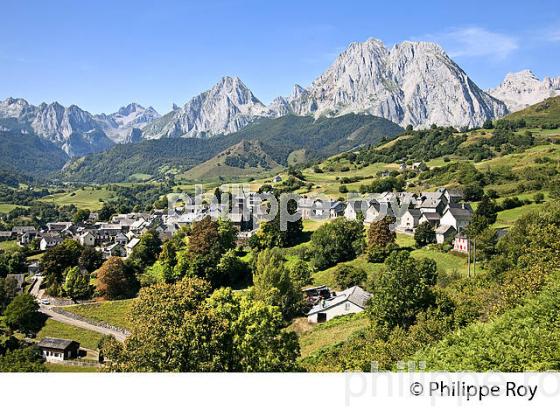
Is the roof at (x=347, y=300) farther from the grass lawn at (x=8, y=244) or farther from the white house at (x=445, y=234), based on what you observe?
the grass lawn at (x=8, y=244)

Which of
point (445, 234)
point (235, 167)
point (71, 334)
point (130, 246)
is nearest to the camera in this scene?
point (71, 334)

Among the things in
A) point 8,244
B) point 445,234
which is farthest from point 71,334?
point 8,244

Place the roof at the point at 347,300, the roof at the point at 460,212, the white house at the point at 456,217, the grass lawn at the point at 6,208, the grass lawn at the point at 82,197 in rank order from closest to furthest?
the roof at the point at 347,300 → the white house at the point at 456,217 → the roof at the point at 460,212 → the grass lawn at the point at 6,208 → the grass lawn at the point at 82,197

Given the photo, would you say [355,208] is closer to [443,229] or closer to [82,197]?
[443,229]

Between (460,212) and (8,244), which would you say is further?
(8,244)

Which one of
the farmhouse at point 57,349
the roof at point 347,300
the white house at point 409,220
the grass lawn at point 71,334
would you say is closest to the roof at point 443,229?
the white house at point 409,220

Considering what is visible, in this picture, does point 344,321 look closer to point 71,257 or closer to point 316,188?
point 71,257

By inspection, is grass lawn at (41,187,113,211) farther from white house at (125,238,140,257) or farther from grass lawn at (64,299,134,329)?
grass lawn at (64,299,134,329)
